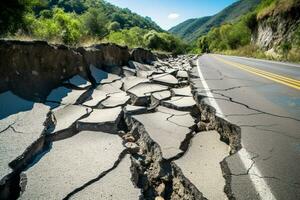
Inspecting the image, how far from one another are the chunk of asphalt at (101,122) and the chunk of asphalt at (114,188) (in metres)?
1.20

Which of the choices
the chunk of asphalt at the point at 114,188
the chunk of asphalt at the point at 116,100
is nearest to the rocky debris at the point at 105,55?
the chunk of asphalt at the point at 116,100

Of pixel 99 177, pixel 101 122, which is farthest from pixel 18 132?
pixel 99 177

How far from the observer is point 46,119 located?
3.65 meters

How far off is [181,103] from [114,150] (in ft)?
7.29

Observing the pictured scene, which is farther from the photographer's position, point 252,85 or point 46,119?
point 252,85

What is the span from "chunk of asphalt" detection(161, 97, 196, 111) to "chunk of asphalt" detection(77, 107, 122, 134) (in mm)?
1076

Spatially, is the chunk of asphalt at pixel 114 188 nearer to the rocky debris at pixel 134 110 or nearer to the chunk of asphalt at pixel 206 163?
the chunk of asphalt at pixel 206 163

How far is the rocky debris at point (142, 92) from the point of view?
537 centimetres

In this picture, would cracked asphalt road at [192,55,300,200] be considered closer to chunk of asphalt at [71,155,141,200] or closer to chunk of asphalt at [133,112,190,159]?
chunk of asphalt at [133,112,190,159]

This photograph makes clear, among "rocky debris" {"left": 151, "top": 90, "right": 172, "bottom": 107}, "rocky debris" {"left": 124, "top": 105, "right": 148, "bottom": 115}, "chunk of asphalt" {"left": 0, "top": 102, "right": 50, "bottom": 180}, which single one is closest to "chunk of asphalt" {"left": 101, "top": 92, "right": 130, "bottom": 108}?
"rocky debris" {"left": 124, "top": 105, "right": 148, "bottom": 115}

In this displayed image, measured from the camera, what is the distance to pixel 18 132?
317 centimetres

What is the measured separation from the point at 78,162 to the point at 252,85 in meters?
5.40

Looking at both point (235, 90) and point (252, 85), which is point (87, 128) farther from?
point (252, 85)

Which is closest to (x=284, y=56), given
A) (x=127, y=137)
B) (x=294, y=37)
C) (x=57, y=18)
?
(x=294, y=37)
